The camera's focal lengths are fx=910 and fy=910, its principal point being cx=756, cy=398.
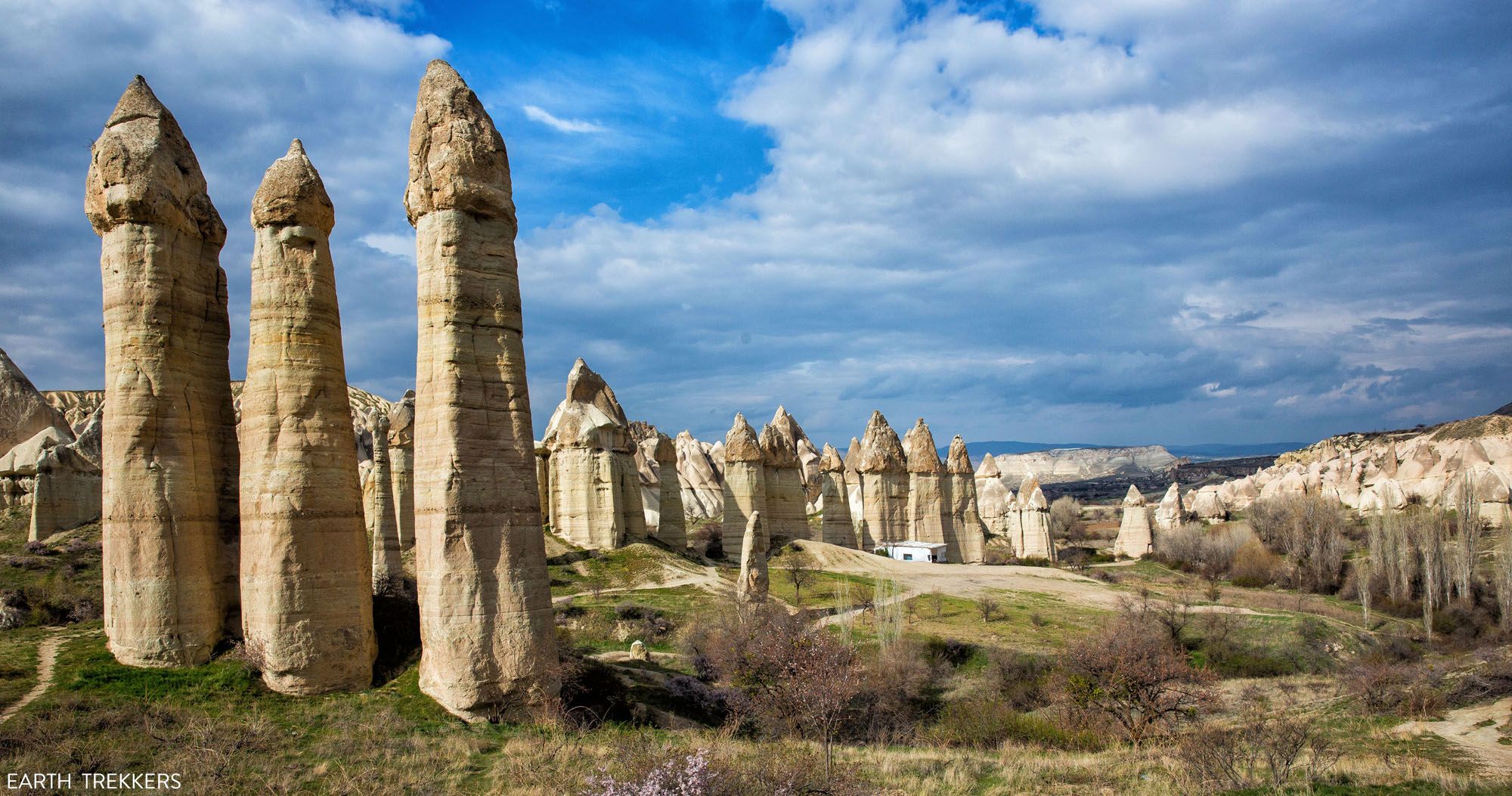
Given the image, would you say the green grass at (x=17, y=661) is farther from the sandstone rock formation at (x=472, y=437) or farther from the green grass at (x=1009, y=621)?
the green grass at (x=1009, y=621)

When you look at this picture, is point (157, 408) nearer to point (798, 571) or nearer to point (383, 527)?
point (383, 527)

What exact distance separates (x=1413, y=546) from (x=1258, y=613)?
49.9 ft

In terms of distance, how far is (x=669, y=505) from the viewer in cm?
4372

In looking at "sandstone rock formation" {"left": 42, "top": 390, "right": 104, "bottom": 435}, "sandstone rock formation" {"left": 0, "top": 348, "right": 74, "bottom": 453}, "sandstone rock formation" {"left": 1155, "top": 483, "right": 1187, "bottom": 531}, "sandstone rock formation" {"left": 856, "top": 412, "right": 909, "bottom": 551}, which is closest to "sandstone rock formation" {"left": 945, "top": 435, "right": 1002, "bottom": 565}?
"sandstone rock formation" {"left": 856, "top": 412, "right": 909, "bottom": 551}

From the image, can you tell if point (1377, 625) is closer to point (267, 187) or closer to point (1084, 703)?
point (1084, 703)

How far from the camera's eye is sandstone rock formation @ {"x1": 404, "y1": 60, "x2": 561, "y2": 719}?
604 inches

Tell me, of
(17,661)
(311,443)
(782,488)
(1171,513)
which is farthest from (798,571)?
(1171,513)

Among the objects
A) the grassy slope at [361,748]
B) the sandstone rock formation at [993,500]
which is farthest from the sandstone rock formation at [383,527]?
the sandstone rock formation at [993,500]

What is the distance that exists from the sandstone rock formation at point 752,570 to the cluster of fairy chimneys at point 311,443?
11.3 meters

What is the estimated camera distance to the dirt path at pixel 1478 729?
1730cm

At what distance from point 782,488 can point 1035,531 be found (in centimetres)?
2056

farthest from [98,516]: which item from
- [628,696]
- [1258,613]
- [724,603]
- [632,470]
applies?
[1258,613]

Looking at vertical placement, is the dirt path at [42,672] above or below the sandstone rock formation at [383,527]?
below

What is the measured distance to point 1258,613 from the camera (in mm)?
34375
